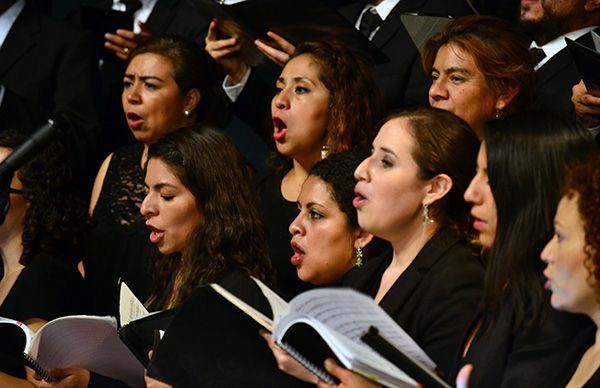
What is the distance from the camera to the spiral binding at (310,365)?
248 cm

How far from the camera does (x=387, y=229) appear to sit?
123 inches

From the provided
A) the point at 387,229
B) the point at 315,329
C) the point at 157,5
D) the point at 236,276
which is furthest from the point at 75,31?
the point at 315,329

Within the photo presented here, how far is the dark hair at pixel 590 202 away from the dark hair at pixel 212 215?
4.37ft

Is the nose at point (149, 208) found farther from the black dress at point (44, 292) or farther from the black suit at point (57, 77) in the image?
the black suit at point (57, 77)

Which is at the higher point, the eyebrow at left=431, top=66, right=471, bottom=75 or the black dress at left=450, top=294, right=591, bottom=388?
the eyebrow at left=431, top=66, right=471, bottom=75

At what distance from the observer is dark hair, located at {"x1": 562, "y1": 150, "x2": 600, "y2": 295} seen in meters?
2.32

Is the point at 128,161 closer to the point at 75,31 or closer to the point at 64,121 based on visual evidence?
the point at 75,31

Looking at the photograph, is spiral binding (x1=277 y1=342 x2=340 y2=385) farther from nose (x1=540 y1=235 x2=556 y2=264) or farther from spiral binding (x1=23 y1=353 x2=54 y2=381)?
spiral binding (x1=23 y1=353 x2=54 y2=381)

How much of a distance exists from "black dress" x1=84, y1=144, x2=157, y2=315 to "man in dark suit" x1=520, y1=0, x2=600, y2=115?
139cm

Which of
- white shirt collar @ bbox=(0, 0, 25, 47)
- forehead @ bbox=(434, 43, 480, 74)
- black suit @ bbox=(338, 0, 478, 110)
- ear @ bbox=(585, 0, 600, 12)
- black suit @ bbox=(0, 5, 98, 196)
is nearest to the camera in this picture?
forehead @ bbox=(434, 43, 480, 74)

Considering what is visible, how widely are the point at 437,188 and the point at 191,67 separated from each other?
1.79 m

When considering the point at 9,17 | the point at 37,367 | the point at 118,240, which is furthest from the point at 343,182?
the point at 9,17

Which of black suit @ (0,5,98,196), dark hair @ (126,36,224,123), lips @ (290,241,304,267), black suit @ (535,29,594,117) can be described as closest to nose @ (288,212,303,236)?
lips @ (290,241,304,267)

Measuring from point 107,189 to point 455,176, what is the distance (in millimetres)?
1866
